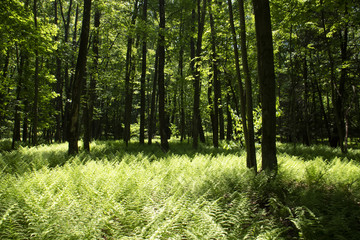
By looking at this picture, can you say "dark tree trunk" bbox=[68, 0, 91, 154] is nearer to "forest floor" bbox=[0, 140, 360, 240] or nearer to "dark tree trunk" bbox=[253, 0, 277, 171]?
"forest floor" bbox=[0, 140, 360, 240]

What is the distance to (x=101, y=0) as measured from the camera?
927cm

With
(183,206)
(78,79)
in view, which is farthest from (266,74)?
(78,79)

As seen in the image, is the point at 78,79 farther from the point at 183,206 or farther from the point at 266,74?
the point at 183,206

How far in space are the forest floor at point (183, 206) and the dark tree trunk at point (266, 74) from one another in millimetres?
818

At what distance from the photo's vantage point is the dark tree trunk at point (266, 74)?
498cm

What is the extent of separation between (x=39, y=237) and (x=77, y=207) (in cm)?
67

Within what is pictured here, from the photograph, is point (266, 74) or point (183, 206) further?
point (266, 74)

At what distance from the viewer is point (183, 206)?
3.19 metres

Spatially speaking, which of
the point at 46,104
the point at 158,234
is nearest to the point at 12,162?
the point at 158,234

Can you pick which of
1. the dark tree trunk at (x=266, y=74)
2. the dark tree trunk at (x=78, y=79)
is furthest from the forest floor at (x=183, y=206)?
the dark tree trunk at (x=78, y=79)

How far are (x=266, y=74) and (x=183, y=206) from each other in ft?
11.8

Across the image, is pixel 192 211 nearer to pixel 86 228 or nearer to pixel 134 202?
pixel 134 202

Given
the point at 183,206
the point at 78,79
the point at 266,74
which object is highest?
the point at 78,79

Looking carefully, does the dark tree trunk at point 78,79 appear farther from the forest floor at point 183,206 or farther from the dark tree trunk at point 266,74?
the dark tree trunk at point 266,74
